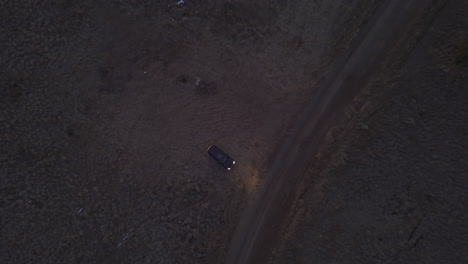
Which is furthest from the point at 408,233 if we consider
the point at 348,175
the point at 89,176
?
the point at 89,176

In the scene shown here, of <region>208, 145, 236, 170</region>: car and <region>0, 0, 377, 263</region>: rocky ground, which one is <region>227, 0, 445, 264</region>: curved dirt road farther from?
<region>208, 145, 236, 170</region>: car

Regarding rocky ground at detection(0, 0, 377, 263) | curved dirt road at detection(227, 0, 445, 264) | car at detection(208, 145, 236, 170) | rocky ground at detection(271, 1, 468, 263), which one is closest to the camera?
rocky ground at detection(271, 1, 468, 263)

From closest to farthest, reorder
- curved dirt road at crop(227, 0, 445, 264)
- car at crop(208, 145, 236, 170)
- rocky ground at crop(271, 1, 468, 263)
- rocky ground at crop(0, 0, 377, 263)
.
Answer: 1. rocky ground at crop(271, 1, 468, 263)
2. rocky ground at crop(0, 0, 377, 263)
3. car at crop(208, 145, 236, 170)
4. curved dirt road at crop(227, 0, 445, 264)

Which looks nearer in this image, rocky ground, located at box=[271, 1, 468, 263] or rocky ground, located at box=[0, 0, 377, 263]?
rocky ground, located at box=[271, 1, 468, 263]

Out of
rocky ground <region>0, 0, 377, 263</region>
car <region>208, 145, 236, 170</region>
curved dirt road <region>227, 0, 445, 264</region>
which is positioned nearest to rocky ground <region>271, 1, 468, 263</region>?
curved dirt road <region>227, 0, 445, 264</region>

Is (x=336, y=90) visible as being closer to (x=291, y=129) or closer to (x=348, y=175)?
(x=291, y=129)

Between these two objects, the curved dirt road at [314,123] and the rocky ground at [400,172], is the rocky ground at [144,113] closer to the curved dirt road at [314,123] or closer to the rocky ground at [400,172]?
the curved dirt road at [314,123]
